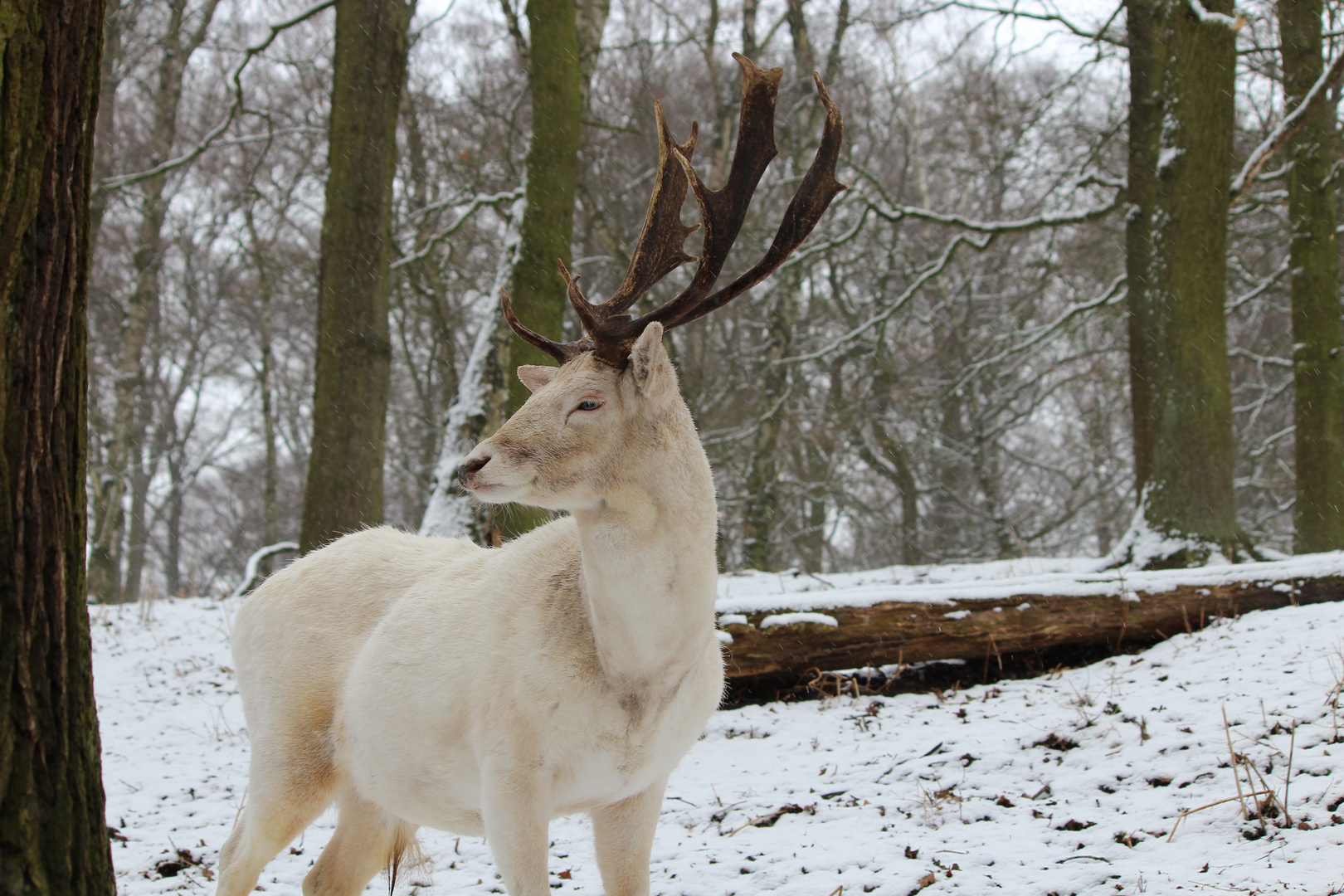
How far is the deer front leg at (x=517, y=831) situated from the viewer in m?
2.68

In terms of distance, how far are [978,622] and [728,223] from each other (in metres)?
3.39

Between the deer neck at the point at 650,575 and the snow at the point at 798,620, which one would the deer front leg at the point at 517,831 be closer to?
the deer neck at the point at 650,575

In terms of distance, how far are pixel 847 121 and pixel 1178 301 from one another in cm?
823

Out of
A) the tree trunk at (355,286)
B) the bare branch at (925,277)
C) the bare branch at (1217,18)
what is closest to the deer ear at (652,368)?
the tree trunk at (355,286)

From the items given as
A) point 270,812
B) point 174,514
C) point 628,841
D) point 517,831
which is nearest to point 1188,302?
point 628,841

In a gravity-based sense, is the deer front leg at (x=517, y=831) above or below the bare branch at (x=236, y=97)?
below

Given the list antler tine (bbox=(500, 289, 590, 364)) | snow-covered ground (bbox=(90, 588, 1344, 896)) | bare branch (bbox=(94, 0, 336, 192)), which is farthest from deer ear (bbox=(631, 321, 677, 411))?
bare branch (bbox=(94, 0, 336, 192))

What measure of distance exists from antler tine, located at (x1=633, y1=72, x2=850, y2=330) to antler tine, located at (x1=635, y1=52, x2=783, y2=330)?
19mm

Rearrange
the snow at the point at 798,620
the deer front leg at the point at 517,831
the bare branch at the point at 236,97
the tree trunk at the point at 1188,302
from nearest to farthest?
the deer front leg at the point at 517,831 < the snow at the point at 798,620 < the tree trunk at the point at 1188,302 < the bare branch at the point at 236,97

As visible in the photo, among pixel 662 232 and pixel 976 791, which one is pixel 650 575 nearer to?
pixel 662 232

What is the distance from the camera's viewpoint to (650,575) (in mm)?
2826

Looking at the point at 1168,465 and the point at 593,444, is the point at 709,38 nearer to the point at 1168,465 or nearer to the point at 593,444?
the point at 1168,465

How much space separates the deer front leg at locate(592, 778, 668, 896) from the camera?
3029 millimetres

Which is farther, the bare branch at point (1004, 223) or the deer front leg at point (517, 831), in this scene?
the bare branch at point (1004, 223)
